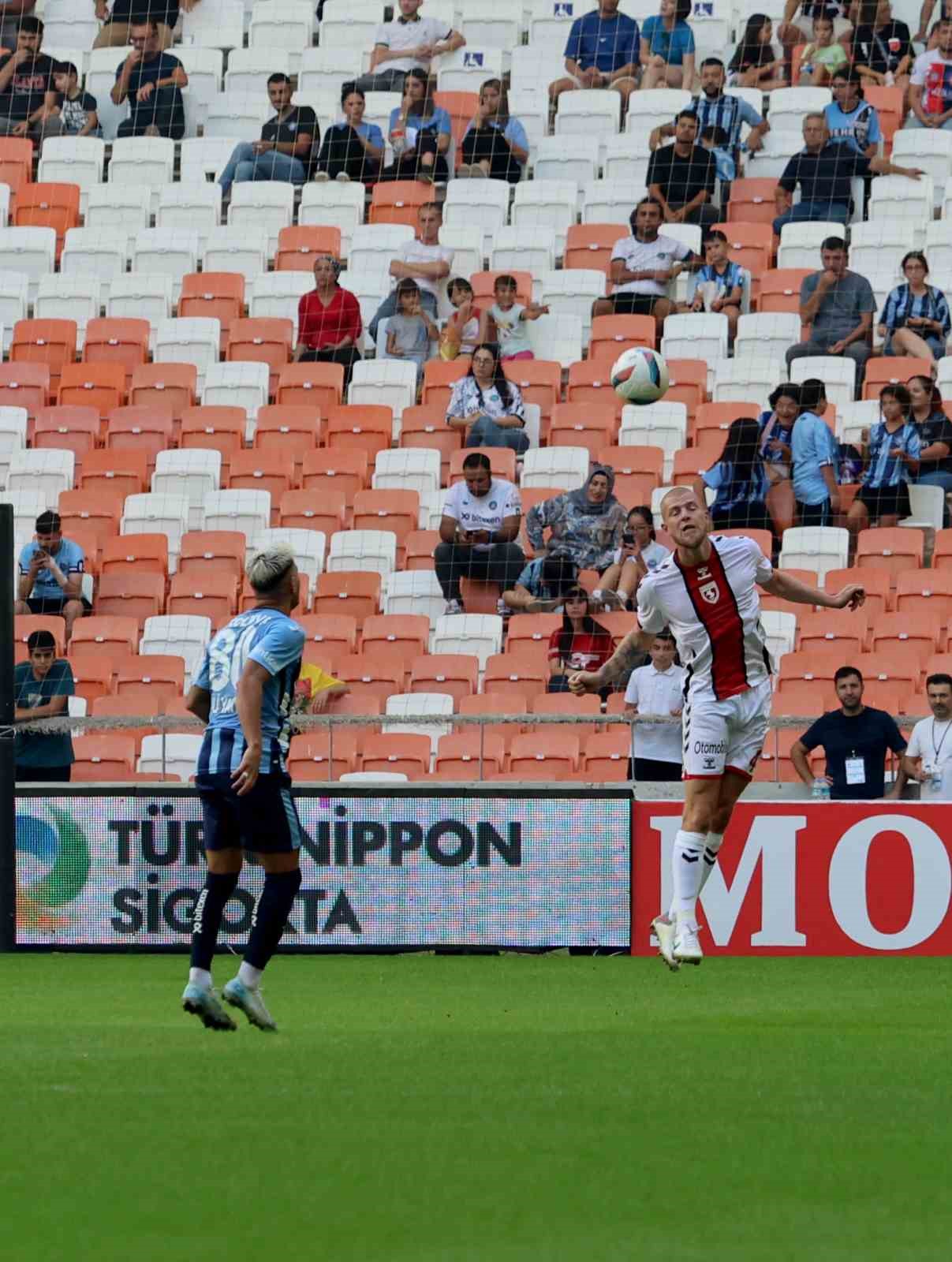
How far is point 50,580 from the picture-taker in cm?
1734

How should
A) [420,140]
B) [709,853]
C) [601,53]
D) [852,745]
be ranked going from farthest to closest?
[601,53] < [420,140] < [852,745] < [709,853]

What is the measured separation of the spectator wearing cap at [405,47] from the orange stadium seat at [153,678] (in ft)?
28.1

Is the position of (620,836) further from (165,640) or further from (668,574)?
(165,640)

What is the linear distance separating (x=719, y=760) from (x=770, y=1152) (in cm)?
458

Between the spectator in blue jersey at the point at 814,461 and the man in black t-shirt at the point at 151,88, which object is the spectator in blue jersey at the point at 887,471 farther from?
the man in black t-shirt at the point at 151,88

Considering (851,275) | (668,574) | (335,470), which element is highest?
(851,275)

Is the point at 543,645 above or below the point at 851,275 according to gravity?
below

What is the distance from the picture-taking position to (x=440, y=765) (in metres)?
15.5

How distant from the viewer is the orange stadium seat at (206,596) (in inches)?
691

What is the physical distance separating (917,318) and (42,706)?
830 centimetres

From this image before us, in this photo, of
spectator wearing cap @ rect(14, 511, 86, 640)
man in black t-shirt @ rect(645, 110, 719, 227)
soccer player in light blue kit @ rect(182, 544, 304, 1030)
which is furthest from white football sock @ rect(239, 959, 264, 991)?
man in black t-shirt @ rect(645, 110, 719, 227)

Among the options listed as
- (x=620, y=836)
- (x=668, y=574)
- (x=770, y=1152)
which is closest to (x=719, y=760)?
(x=668, y=574)

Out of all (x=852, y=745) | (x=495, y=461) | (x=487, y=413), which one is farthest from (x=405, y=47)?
(x=852, y=745)

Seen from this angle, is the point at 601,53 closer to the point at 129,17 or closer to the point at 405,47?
the point at 405,47
